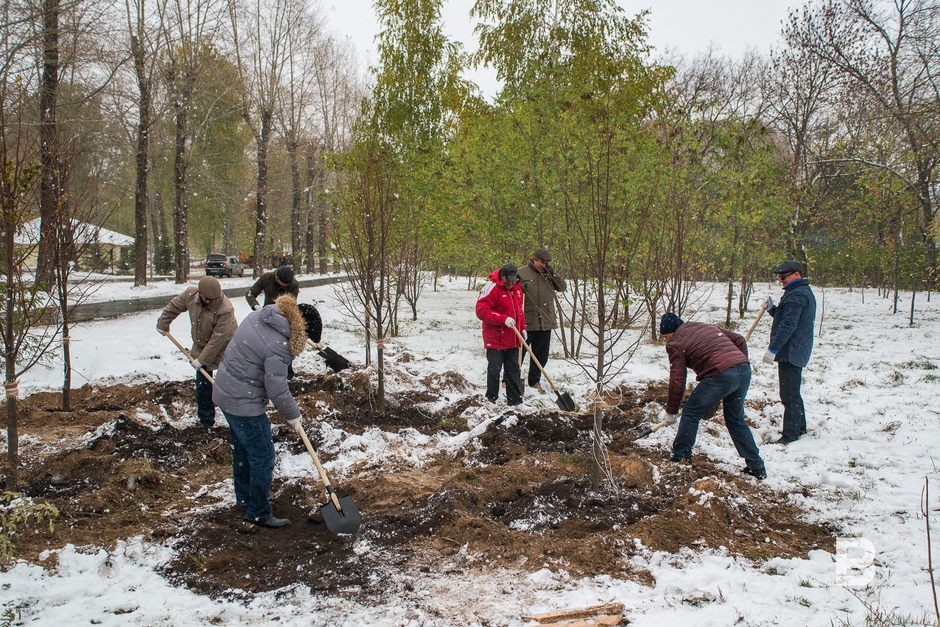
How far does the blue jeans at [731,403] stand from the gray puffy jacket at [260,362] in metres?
3.11

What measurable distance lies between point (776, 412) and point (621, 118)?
189 inches

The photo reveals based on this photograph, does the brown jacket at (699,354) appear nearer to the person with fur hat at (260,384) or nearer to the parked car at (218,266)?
the person with fur hat at (260,384)

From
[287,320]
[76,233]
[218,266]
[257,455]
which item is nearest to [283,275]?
[287,320]

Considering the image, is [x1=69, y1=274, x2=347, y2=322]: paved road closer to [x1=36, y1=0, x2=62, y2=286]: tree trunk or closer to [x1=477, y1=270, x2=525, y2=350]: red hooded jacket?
[x1=36, y1=0, x2=62, y2=286]: tree trunk

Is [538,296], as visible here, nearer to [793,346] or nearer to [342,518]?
[793,346]

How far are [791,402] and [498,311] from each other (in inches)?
120

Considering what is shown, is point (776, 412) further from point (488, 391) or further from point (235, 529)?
point (235, 529)

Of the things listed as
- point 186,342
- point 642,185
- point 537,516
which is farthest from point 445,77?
point 537,516

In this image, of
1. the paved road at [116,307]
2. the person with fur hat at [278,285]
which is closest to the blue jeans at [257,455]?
the person with fur hat at [278,285]

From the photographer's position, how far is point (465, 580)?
3.08 m

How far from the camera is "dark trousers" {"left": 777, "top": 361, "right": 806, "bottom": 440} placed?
5309mm

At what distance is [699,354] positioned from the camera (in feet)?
14.7

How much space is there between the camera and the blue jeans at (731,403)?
4.41m

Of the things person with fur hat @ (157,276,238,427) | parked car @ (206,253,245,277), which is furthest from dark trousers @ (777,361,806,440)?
parked car @ (206,253,245,277)
